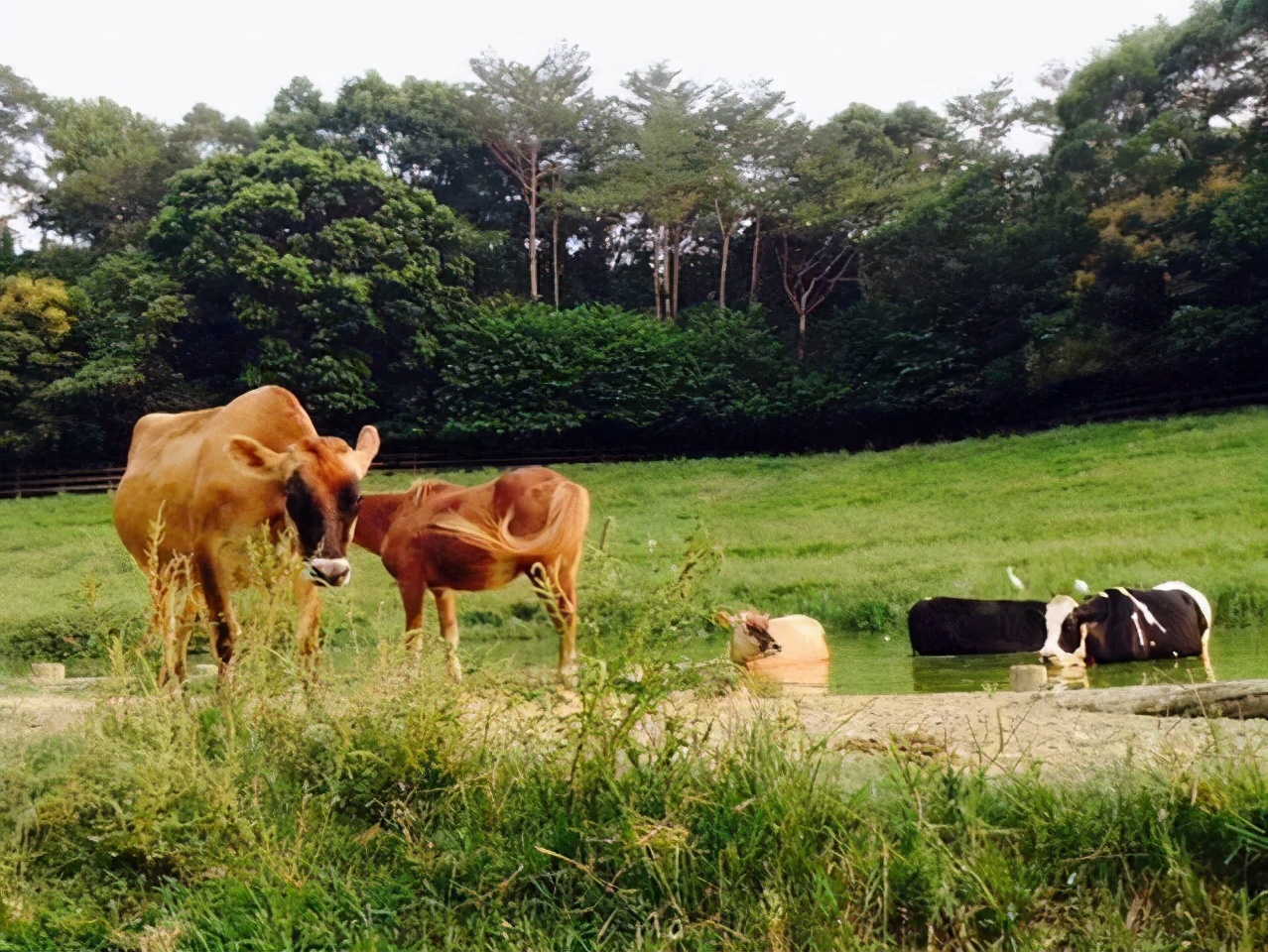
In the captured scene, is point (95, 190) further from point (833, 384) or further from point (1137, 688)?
point (1137, 688)

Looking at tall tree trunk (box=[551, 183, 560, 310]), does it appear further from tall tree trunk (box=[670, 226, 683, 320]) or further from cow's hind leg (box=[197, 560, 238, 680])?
cow's hind leg (box=[197, 560, 238, 680])

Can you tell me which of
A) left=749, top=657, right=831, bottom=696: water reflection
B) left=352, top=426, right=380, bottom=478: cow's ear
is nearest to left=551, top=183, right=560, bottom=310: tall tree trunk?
left=749, top=657, right=831, bottom=696: water reflection

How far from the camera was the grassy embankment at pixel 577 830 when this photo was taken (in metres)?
3.63

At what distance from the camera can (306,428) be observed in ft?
27.6

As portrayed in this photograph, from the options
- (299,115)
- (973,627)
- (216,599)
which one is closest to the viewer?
(216,599)

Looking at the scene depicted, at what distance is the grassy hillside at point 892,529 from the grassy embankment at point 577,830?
302 cm

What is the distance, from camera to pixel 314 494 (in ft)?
26.7

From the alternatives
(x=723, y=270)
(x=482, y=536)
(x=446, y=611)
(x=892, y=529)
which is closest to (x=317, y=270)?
(x=723, y=270)

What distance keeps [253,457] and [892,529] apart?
15.2 meters

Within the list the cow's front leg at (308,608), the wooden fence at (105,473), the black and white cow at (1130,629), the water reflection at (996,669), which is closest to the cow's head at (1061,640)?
the black and white cow at (1130,629)

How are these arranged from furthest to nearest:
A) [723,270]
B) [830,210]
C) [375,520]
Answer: [830,210] → [723,270] → [375,520]

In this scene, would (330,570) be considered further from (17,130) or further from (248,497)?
(17,130)

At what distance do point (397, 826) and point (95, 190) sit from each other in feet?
117

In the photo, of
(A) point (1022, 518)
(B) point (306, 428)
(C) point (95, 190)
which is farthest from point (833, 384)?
(B) point (306, 428)
